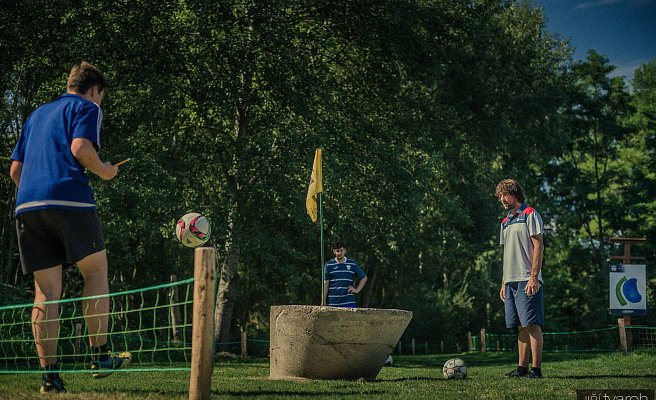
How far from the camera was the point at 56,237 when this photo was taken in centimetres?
578

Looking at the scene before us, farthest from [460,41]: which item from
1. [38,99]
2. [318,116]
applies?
[38,99]

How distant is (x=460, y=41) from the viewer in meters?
23.8

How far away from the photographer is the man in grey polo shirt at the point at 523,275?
855 centimetres

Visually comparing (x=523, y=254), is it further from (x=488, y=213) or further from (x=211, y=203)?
(x=488, y=213)

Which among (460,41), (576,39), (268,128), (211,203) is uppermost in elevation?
(576,39)

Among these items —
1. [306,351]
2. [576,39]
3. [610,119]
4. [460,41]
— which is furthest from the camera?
[610,119]

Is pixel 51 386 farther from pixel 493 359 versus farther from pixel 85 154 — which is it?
pixel 493 359

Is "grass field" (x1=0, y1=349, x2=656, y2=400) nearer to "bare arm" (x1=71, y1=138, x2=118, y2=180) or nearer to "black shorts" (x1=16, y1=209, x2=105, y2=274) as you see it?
"black shorts" (x1=16, y1=209, x2=105, y2=274)

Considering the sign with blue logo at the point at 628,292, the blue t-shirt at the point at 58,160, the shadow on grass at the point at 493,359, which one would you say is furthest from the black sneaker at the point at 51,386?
the sign with blue logo at the point at 628,292

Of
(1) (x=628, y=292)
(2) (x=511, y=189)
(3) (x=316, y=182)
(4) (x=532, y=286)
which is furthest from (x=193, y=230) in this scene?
(1) (x=628, y=292)

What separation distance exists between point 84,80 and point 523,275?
5242mm

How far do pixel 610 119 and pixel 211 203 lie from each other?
26.2m

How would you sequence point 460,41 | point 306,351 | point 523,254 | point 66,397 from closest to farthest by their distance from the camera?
point 66,397
point 306,351
point 523,254
point 460,41

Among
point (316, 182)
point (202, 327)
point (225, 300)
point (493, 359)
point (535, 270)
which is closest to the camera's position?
point (202, 327)
